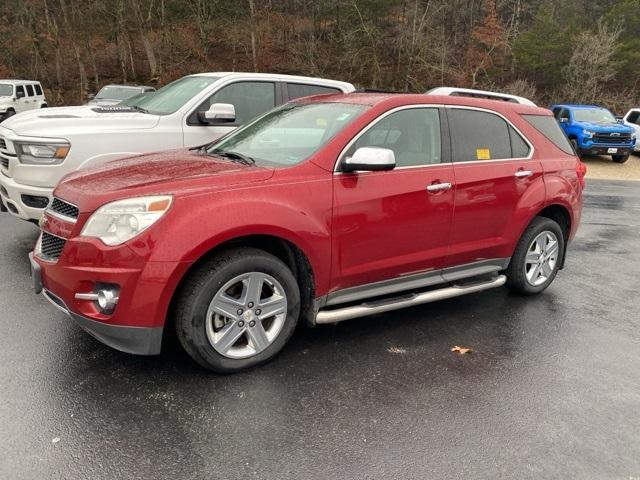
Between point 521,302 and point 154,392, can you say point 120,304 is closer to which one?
point 154,392

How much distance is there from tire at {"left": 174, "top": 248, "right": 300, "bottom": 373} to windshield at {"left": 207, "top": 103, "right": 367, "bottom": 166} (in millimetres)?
794

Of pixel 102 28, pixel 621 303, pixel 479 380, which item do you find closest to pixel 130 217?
pixel 479 380

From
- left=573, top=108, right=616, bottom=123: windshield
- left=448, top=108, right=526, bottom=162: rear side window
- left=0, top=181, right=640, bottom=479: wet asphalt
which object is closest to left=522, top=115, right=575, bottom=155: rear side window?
left=448, top=108, right=526, bottom=162: rear side window

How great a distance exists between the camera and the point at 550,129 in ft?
16.4

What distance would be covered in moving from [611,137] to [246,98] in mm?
15858

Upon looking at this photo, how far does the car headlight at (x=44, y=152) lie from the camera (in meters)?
5.20

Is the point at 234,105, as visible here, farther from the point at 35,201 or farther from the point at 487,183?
the point at 487,183

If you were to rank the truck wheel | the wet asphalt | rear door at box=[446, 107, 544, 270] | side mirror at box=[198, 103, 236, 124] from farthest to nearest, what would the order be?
1. the truck wheel
2. side mirror at box=[198, 103, 236, 124]
3. rear door at box=[446, 107, 544, 270]
4. the wet asphalt

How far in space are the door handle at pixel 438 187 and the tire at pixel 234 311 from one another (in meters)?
1.28

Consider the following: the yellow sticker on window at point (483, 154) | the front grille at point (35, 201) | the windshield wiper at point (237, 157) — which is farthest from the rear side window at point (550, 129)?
the front grille at point (35, 201)

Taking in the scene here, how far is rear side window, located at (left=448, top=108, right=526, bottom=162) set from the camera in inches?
166

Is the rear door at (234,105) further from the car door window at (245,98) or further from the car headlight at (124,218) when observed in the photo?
the car headlight at (124,218)

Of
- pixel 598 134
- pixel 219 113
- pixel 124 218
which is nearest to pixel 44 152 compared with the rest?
pixel 219 113

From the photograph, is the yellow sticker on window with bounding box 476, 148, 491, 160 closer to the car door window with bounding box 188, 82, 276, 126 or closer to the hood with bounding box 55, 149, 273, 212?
the hood with bounding box 55, 149, 273, 212
